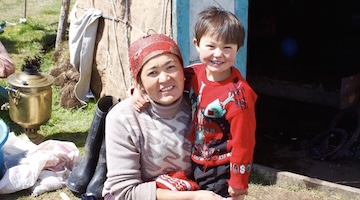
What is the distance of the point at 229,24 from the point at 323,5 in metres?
7.25

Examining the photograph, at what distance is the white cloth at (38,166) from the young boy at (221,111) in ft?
6.86

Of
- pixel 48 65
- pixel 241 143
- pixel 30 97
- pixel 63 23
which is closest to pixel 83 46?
pixel 30 97

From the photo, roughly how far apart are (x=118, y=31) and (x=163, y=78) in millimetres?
3140

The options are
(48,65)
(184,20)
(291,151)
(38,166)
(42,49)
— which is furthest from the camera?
(42,49)

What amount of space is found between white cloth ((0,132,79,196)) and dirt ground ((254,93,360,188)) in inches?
70.1

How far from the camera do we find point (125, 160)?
2404mm

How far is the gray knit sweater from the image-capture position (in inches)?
94.7

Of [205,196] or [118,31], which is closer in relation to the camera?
[205,196]

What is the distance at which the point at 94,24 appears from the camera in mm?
5680

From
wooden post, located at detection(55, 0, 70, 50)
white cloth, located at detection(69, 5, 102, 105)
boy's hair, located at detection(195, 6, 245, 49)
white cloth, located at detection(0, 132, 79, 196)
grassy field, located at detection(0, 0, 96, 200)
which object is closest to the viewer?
boy's hair, located at detection(195, 6, 245, 49)

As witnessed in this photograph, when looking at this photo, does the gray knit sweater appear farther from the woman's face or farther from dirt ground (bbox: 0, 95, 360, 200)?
dirt ground (bbox: 0, 95, 360, 200)

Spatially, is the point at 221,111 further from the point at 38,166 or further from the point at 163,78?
the point at 38,166

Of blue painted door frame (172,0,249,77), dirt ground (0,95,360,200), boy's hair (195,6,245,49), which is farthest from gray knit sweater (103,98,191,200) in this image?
blue painted door frame (172,0,249,77)

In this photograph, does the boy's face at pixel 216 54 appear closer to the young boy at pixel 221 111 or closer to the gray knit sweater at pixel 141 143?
the young boy at pixel 221 111
